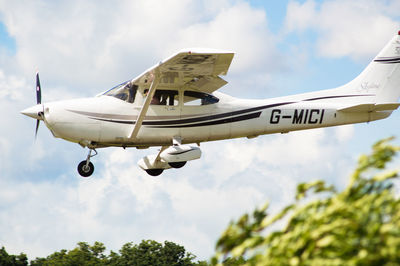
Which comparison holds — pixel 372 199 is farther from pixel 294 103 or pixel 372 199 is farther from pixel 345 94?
pixel 345 94

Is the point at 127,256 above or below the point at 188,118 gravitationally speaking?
above

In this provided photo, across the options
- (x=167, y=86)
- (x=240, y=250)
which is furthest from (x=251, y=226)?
(x=167, y=86)

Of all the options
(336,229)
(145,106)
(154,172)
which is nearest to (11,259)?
(154,172)

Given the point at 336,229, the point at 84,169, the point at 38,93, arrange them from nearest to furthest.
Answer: the point at 336,229 → the point at 84,169 → the point at 38,93

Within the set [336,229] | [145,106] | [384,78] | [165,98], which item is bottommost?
[336,229]

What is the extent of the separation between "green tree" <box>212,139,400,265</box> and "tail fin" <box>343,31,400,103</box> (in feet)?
49.0

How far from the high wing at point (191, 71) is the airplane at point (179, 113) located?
0.07 feet

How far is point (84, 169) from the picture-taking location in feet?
50.6

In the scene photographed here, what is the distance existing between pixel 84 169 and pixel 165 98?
263 cm

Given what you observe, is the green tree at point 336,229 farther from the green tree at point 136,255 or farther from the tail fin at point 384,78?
the green tree at point 136,255

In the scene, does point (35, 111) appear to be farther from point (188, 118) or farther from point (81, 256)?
point (81, 256)

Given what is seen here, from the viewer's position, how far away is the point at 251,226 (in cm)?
326

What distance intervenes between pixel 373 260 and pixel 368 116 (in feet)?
46.3

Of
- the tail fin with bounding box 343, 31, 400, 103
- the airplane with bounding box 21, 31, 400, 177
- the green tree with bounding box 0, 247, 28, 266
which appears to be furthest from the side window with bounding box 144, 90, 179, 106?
the green tree with bounding box 0, 247, 28, 266
